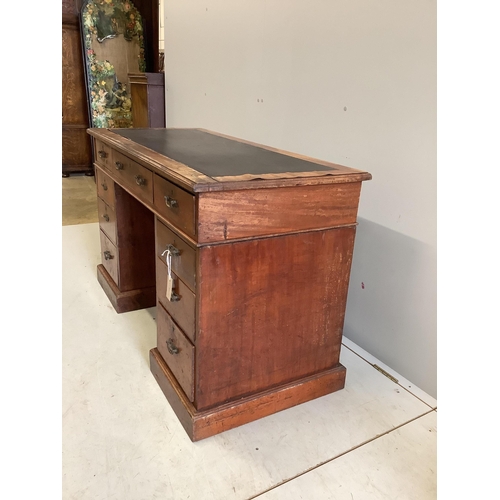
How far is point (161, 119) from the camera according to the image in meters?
3.53

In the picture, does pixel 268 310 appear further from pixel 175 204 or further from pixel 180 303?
pixel 175 204

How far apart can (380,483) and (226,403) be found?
18.0 inches

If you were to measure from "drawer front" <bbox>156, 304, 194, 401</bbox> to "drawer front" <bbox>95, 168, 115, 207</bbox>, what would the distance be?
664 millimetres

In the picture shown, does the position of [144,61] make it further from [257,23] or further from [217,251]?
[217,251]

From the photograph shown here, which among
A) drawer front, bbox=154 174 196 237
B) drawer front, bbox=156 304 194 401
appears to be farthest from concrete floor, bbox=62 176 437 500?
drawer front, bbox=154 174 196 237

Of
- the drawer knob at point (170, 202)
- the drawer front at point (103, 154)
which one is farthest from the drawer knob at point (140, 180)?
the drawer front at point (103, 154)

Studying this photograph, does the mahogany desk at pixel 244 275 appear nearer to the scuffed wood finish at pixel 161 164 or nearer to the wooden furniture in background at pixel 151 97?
the scuffed wood finish at pixel 161 164

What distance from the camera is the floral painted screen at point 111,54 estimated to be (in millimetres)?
4121

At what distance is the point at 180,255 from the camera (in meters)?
1.27

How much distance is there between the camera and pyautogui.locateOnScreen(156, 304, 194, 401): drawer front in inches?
50.9

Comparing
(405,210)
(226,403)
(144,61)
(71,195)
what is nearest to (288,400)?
(226,403)

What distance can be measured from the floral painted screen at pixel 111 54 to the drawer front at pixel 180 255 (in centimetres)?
336

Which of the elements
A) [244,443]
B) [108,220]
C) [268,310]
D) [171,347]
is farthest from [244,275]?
[108,220]

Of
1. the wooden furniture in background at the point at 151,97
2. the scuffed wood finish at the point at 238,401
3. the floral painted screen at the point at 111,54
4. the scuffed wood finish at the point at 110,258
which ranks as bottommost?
the scuffed wood finish at the point at 238,401
